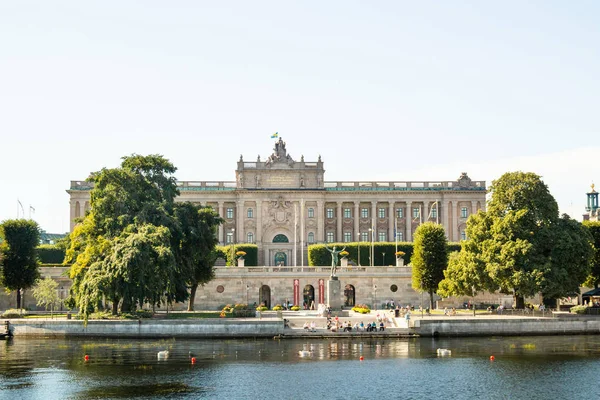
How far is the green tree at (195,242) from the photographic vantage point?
74188 millimetres

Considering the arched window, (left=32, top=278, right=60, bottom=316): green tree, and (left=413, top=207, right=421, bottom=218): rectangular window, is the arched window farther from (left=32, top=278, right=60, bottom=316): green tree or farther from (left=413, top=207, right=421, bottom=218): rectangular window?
(left=32, top=278, right=60, bottom=316): green tree

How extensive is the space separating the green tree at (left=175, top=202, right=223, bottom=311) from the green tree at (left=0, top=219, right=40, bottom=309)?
1472 centimetres

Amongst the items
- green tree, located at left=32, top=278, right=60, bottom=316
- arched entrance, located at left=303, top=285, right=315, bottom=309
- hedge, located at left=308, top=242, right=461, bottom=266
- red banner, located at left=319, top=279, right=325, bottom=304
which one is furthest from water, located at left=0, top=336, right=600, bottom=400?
hedge, located at left=308, top=242, right=461, bottom=266

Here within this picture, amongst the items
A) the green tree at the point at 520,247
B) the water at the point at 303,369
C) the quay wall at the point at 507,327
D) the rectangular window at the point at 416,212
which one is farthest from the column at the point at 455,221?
the water at the point at 303,369

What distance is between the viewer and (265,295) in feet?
285

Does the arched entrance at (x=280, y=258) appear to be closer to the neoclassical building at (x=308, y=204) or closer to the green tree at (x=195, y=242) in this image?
the neoclassical building at (x=308, y=204)

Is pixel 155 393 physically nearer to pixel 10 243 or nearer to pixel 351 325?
pixel 351 325

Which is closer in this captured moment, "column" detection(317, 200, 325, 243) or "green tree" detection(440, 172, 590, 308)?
"green tree" detection(440, 172, 590, 308)

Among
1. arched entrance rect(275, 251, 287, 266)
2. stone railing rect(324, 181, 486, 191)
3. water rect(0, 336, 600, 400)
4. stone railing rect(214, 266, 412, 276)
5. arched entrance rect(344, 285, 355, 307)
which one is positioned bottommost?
water rect(0, 336, 600, 400)

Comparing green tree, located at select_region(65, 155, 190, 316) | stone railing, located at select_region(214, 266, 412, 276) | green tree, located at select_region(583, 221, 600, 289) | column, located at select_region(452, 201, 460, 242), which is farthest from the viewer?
column, located at select_region(452, 201, 460, 242)

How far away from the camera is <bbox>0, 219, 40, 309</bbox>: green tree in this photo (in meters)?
81.3

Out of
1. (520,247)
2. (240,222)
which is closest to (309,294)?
(520,247)

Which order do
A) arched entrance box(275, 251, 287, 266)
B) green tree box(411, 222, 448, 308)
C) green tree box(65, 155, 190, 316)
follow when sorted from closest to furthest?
green tree box(65, 155, 190, 316), green tree box(411, 222, 448, 308), arched entrance box(275, 251, 287, 266)

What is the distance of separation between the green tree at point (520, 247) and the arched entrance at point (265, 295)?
59.5 ft
